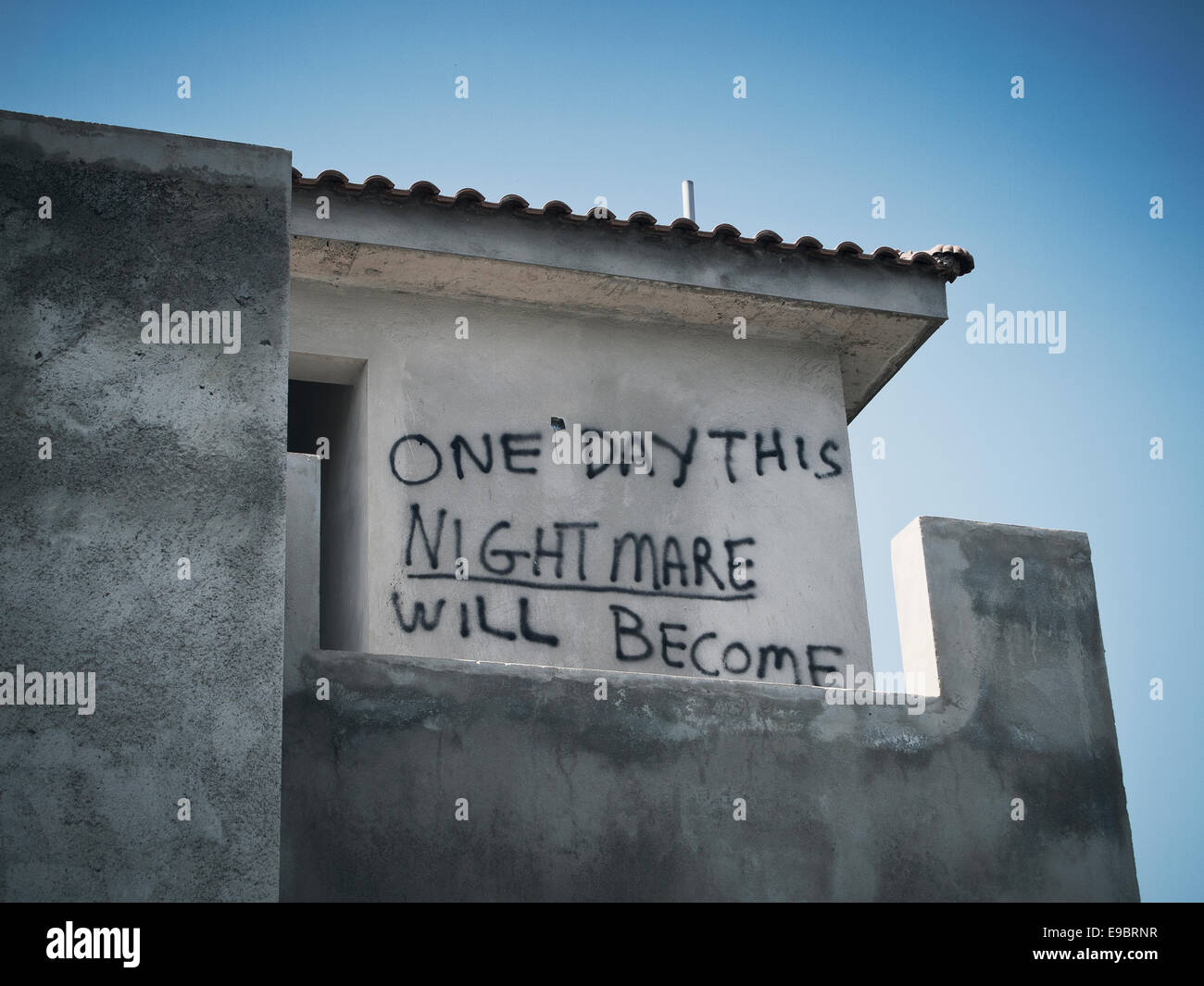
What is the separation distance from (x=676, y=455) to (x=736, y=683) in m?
2.98

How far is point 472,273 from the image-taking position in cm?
888

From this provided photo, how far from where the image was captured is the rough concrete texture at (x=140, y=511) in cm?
409

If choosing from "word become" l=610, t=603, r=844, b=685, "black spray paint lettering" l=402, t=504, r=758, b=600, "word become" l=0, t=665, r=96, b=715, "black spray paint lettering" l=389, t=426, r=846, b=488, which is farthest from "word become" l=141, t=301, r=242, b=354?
"word become" l=610, t=603, r=844, b=685

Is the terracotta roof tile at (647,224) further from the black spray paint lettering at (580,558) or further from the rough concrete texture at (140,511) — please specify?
the rough concrete texture at (140,511)

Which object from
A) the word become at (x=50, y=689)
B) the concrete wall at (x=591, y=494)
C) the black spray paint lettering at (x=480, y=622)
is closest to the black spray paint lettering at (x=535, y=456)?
the concrete wall at (x=591, y=494)

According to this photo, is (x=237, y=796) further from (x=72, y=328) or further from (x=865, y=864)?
(x=865, y=864)

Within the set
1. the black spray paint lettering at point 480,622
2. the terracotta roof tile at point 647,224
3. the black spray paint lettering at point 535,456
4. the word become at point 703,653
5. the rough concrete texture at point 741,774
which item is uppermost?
the terracotta roof tile at point 647,224

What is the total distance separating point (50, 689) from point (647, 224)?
555 centimetres

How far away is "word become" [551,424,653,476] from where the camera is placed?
9055 millimetres

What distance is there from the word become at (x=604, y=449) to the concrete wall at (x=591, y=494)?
0.17 ft

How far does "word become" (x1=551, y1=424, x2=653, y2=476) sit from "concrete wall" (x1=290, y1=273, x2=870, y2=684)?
0.05 meters

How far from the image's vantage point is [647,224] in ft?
29.3
